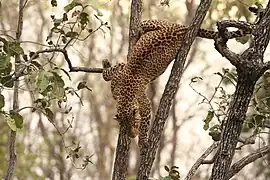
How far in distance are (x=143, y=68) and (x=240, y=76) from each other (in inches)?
9.2

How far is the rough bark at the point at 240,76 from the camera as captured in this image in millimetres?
871

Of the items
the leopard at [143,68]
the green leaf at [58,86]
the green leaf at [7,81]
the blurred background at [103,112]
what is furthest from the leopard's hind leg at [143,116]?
the blurred background at [103,112]

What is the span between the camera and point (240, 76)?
2.88 ft

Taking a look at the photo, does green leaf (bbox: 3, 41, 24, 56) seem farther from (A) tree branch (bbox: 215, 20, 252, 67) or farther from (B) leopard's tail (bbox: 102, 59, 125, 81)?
(A) tree branch (bbox: 215, 20, 252, 67)

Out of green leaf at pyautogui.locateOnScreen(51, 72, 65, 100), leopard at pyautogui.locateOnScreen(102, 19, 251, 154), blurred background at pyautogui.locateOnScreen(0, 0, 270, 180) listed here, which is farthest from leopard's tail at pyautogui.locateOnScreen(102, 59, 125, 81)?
blurred background at pyautogui.locateOnScreen(0, 0, 270, 180)

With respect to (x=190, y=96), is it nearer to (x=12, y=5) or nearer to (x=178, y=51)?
(x=12, y=5)

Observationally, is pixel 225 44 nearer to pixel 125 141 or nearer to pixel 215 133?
pixel 125 141

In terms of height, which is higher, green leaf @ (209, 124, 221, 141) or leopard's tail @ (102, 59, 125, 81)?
leopard's tail @ (102, 59, 125, 81)

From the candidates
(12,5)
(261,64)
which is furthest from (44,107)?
(12,5)

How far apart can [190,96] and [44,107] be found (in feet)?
5.86

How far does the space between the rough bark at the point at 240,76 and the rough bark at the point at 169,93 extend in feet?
0.27

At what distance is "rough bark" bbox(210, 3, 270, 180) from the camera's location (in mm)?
871

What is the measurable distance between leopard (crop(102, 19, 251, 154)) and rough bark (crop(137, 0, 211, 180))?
1.5 inches

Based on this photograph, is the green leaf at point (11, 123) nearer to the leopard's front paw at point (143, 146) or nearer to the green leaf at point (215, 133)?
the leopard's front paw at point (143, 146)
